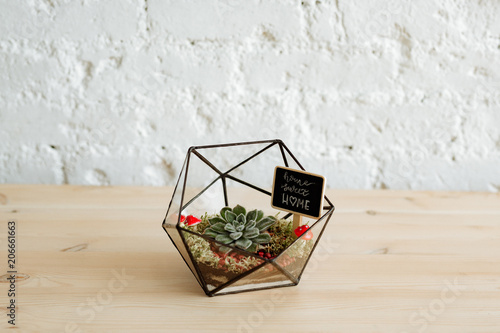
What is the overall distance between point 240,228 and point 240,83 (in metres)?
0.67

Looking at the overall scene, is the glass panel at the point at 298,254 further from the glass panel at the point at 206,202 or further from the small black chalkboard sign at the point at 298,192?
the glass panel at the point at 206,202

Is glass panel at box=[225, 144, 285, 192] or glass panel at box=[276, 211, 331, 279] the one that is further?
glass panel at box=[225, 144, 285, 192]

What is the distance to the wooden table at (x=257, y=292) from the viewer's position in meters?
0.73

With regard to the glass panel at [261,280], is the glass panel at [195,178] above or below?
above

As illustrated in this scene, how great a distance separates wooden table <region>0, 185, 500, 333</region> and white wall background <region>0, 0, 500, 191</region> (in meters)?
0.20

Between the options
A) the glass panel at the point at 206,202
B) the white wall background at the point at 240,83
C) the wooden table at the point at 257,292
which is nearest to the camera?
the wooden table at the point at 257,292

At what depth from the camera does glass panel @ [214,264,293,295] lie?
75 centimetres

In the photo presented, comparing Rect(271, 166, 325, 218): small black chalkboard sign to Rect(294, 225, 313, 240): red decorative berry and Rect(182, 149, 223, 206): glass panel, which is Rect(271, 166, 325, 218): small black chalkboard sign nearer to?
Rect(294, 225, 313, 240): red decorative berry

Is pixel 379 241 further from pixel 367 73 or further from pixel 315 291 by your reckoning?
pixel 367 73

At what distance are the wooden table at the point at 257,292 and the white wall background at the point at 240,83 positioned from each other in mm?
202

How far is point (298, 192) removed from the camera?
77 centimetres

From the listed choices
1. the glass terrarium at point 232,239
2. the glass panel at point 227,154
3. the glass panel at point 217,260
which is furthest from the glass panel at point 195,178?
the glass panel at point 227,154

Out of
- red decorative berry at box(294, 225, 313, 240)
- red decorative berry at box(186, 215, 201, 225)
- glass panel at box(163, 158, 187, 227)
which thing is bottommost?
red decorative berry at box(186, 215, 201, 225)

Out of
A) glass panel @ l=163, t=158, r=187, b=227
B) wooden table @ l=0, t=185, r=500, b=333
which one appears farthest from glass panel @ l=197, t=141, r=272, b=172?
glass panel @ l=163, t=158, r=187, b=227
